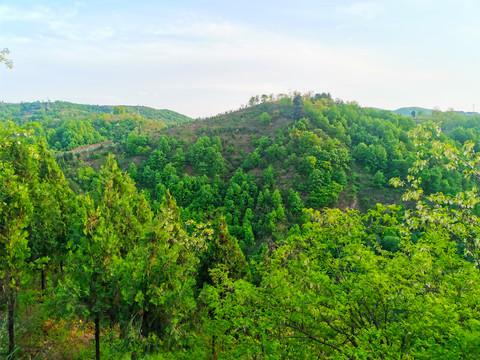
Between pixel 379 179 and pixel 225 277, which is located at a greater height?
pixel 379 179

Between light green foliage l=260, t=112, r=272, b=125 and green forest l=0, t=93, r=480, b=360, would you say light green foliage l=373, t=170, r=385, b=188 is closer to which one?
green forest l=0, t=93, r=480, b=360

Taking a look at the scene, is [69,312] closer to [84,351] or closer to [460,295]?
[84,351]

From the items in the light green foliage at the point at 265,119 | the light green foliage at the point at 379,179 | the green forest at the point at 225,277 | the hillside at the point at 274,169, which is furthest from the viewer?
the light green foliage at the point at 265,119

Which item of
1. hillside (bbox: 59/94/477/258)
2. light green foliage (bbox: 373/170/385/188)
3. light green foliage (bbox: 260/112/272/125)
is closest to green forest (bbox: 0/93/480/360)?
hillside (bbox: 59/94/477/258)

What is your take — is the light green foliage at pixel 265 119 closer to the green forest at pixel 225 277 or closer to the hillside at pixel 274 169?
the hillside at pixel 274 169

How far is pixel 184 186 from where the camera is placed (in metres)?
48.7

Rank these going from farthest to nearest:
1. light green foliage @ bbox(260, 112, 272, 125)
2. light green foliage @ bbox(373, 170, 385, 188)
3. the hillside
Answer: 1. light green foliage @ bbox(260, 112, 272, 125)
2. light green foliage @ bbox(373, 170, 385, 188)
3. the hillside

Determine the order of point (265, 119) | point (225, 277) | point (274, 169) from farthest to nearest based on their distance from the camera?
point (265, 119) → point (274, 169) → point (225, 277)

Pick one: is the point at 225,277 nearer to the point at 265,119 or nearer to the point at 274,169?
the point at 274,169

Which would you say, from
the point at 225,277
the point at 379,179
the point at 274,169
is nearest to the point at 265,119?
the point at 274,169

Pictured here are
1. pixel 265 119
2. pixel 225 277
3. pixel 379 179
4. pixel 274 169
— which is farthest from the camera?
pixel 265 119

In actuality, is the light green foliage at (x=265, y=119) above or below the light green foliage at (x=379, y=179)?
above

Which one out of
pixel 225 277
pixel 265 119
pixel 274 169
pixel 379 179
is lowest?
A: pixel 225 277

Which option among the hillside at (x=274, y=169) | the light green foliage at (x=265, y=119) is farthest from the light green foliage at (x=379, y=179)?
the light green foliage at (x=265, y=119)
